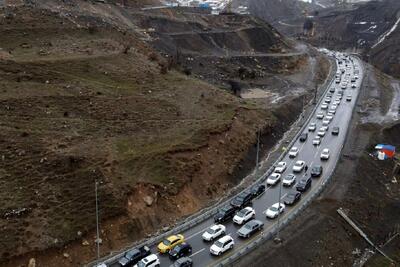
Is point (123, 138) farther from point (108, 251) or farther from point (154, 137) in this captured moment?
point (108, 251)

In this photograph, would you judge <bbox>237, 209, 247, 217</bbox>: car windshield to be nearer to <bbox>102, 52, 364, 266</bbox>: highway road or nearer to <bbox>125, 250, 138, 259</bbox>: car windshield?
<bbox>102, 52, 364, 266</bbox>: highway road

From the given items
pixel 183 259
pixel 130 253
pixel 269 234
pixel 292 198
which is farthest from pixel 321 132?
pixel 130 253

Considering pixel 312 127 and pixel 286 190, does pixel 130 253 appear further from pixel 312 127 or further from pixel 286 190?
pixel 312 127

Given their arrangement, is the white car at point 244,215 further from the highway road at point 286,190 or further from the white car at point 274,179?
the white car at point 274,179

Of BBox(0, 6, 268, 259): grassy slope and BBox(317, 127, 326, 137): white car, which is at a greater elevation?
BBox(0, 6, 268, 259): grassy slope

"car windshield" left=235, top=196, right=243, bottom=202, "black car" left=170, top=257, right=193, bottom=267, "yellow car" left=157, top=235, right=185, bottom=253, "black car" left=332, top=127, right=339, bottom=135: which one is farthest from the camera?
"black car" left=332, top=127, right=339, bottom=135

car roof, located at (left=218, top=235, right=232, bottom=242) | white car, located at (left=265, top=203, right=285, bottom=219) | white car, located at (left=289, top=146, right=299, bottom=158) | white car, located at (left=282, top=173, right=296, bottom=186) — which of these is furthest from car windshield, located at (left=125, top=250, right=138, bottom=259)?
white car, located at (left=289, top=146, right=299, bottom=158)
